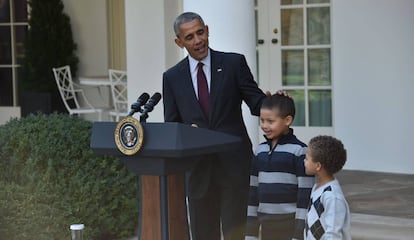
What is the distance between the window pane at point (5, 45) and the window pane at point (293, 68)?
4.27m

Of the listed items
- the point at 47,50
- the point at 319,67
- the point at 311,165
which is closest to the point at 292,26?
the point at 319,67

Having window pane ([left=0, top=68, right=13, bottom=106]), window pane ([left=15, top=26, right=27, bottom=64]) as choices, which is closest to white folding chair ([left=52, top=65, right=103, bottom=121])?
window pane ([left=15, top=26, right=27, bottom=64])

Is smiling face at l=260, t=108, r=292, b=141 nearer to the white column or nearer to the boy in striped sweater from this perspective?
the boy in striped sweater

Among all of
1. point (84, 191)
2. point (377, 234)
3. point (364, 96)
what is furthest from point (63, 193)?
point (364, 96)

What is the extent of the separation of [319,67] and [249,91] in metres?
4.67

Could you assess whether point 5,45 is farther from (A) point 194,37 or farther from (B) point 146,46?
(A) point 194,37

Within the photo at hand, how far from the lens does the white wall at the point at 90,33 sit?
10.5m

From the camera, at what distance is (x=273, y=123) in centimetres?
396

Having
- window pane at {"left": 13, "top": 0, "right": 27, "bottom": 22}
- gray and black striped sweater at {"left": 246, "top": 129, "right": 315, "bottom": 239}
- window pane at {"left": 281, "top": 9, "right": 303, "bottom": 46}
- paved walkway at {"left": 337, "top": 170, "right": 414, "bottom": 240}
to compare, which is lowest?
paved walkway at {"left": 337, "top": 170, "right": 414, "bottom": 240}

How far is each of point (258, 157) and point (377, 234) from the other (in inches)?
83.3

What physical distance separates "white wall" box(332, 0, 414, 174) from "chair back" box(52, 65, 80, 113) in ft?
11.3

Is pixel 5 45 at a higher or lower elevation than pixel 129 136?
higher

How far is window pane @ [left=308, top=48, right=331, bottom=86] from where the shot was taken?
28.8 feet

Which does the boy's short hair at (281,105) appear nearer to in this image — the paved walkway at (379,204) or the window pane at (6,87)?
the paved walkway at (379,204)
